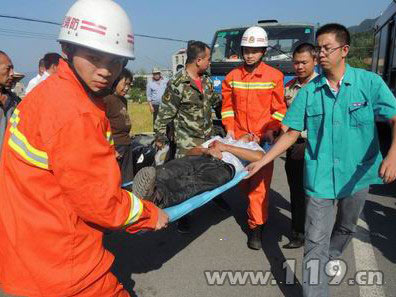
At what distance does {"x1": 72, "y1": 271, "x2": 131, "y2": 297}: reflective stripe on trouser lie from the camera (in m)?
1.60

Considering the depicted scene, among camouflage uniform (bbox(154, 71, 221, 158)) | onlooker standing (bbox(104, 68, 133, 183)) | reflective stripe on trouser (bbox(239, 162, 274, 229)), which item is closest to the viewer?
reflective stripe on trouser (bbox(239, 162, 274, 229))

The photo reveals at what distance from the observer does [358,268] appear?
10.7 ft

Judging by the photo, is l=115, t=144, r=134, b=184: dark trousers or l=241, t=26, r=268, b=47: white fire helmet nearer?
l=241, t=26, r=268, b=47: white fire helmet

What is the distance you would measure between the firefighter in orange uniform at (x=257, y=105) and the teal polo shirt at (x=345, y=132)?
1.13 m

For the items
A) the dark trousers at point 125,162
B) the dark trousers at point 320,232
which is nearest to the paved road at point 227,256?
the dark trousers at point 320,232

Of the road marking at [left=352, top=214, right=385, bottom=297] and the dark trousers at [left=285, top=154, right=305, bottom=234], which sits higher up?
the dark trousers at [left=285, top=154, right=305, bottom=234]

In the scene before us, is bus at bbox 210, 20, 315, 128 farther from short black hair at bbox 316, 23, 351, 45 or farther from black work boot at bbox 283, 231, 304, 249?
short black hair at bbox 316, 23, 351, 45

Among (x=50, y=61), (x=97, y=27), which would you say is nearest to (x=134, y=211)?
(x=97, y=27)

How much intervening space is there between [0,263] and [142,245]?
235 centimetres

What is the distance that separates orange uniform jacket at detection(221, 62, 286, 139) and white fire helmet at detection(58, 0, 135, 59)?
7.74 ft

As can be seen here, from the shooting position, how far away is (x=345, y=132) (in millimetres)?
2455

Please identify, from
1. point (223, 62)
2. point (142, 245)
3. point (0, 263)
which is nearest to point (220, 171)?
point (142, 245)

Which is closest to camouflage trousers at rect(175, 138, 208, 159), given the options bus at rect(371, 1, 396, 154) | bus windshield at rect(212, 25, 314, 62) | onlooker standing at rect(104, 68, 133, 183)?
onlooker standing at rect(104, 68, 133, 183)

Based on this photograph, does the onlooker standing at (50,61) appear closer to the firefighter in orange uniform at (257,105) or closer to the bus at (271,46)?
the firefighter in orange uniform at (257,105)
